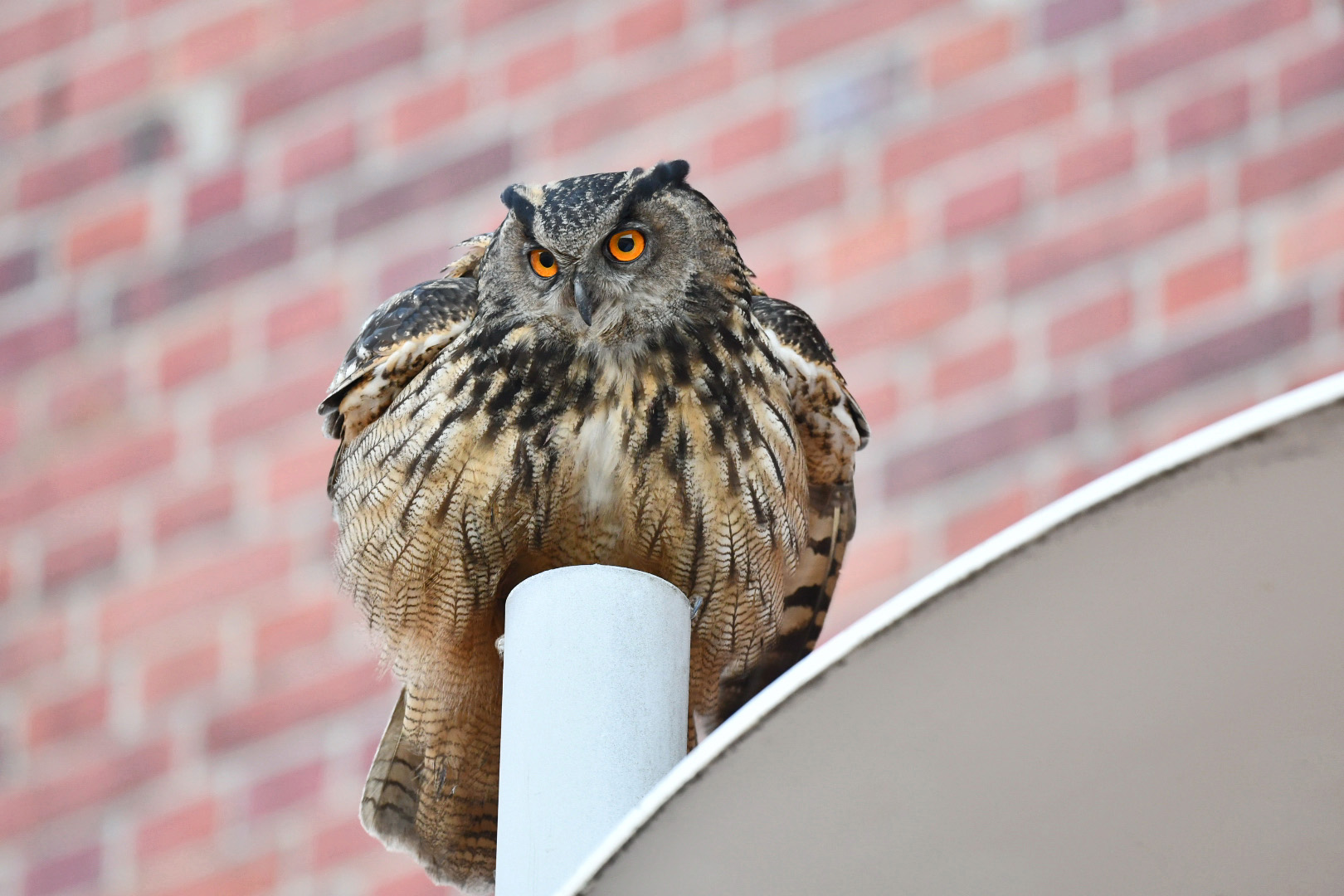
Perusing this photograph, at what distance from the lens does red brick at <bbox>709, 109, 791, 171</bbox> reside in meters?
4.55

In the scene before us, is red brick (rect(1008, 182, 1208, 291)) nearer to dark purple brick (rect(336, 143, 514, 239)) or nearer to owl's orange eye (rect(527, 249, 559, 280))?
dark purple brick (rect(336, 143, 514, 239))

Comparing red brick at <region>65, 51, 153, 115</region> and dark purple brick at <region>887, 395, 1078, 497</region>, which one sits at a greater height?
red brick at <region>65, 51, 153, 115</region>

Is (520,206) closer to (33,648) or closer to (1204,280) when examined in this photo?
(1204,280)

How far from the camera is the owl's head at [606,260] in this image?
279 centimetres

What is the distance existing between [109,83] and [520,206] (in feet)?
8.60

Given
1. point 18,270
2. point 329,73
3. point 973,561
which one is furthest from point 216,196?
point 973,561

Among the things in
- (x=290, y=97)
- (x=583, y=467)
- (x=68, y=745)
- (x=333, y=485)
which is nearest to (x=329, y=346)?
(x=290, y=97)

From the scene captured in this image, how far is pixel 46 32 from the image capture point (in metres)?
5.28

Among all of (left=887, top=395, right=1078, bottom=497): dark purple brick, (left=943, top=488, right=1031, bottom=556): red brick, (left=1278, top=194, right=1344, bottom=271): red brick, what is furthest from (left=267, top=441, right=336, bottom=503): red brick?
(left=1278, top=194, right=1344, bottom=271): red brick

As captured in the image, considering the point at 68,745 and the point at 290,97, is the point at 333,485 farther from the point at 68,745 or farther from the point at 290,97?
the point at 290,97

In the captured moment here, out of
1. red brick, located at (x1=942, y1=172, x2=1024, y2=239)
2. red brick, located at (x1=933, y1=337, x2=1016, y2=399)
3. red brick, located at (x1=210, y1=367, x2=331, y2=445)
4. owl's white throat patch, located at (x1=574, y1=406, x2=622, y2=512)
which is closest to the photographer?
owl's white throat patch, located at (x1=574, y1=406, x2=622, y2=512)

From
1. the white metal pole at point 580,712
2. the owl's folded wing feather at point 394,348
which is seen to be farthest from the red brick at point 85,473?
the white metal pole at point 580,712

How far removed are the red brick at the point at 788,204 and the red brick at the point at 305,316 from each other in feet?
2.74

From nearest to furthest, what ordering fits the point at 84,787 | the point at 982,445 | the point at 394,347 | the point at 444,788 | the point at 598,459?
the point at 598,459 < the point at 394,347 < the point at 444,788 < the point at 982,445 < the point at 84,787
